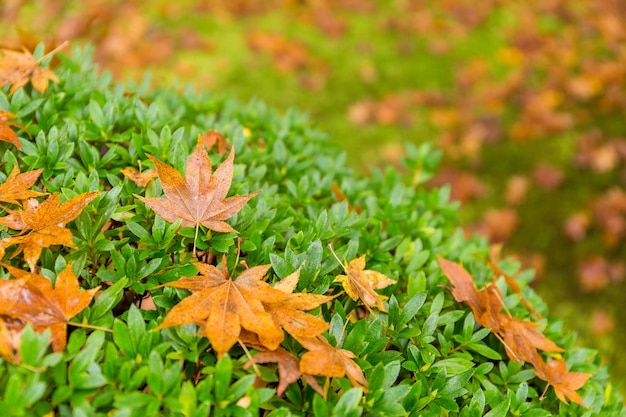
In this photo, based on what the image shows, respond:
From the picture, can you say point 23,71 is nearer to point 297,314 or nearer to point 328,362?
point 297,314

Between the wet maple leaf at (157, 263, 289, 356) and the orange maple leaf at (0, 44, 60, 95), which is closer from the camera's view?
the wet maple leaf at (157, 263, 289, 356)

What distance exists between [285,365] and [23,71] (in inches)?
56.3

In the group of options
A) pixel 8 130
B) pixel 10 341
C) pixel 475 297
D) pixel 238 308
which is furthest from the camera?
pixel 475 297

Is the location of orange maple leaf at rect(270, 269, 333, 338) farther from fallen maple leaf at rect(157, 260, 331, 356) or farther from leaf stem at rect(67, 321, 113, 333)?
leaf stem at rect(67, 321, 113, 333)

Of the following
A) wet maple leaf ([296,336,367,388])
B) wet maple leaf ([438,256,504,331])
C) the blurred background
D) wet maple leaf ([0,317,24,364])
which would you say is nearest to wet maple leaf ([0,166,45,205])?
wet maple leaf ([0,317,24,364])

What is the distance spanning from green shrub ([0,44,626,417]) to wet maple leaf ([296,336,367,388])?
4 cm

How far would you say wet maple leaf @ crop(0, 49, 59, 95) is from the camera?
6.02 ft

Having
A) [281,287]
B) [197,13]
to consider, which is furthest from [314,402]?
[197,13]

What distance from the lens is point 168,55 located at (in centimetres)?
565

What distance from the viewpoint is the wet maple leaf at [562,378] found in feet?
5.18

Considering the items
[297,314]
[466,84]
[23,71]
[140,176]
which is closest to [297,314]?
[297,314]

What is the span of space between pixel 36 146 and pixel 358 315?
1132 millimetres

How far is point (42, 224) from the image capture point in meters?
1.33

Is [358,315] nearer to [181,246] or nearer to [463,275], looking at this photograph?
[463,275]
